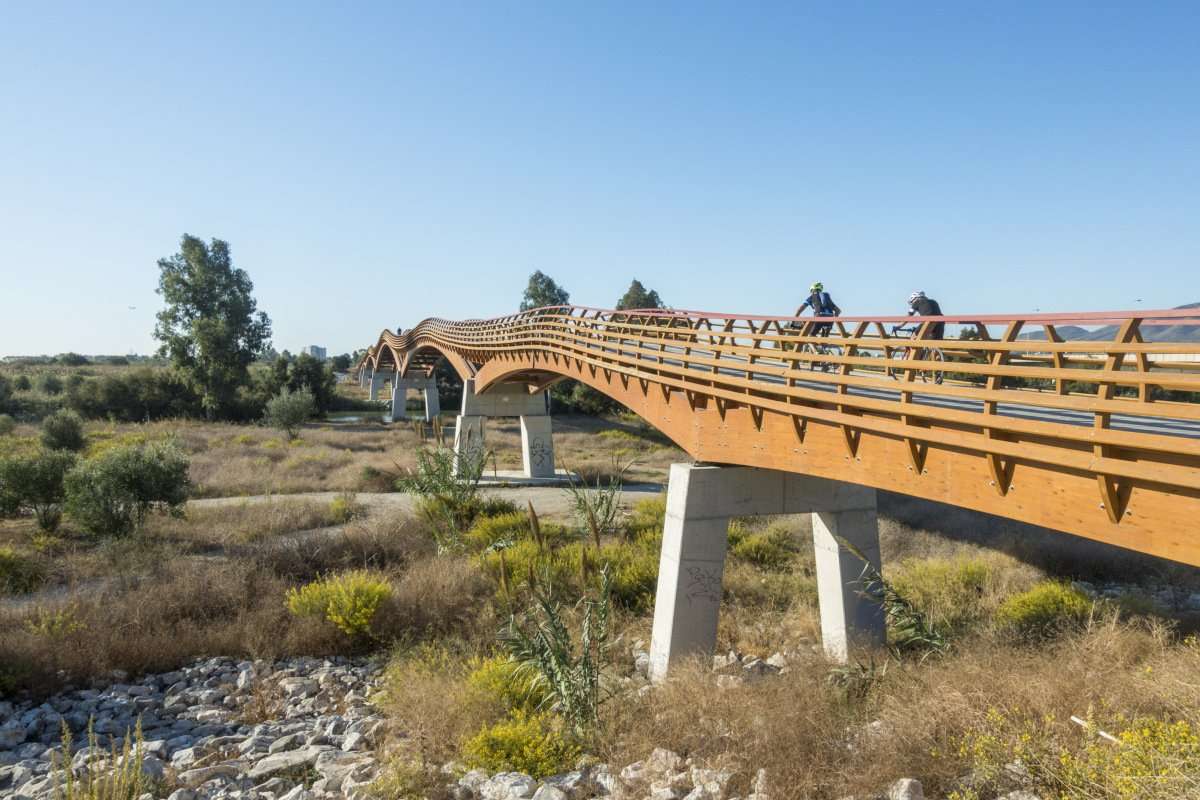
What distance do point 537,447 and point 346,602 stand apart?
1797 cm

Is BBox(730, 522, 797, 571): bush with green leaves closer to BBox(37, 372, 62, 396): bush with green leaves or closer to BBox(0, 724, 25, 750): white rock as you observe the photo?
BBox(0, 724, 25, 750): white rock

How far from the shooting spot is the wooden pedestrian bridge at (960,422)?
17.2 ft

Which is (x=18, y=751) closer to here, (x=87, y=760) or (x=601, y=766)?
(x=87, y=760)

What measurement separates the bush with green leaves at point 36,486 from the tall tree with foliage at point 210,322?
34.8 meters

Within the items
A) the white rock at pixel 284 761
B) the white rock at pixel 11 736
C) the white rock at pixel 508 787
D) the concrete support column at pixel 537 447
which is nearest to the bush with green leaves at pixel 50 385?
the concrete support column at pixel 537 447

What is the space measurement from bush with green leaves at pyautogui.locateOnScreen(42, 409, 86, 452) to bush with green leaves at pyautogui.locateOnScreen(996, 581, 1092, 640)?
33.5 meters

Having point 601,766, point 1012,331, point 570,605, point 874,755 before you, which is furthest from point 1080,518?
point 570,605

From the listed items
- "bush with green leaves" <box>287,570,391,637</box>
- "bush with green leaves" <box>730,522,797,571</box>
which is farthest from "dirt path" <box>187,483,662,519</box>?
"bush with green leaves" <box>287,570,391,637</box>

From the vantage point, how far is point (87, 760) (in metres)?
8.19

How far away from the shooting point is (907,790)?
5492 millimetres

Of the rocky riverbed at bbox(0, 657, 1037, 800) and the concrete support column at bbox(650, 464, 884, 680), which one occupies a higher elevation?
the concrete support column at bbox(650, 464, 884, 680)

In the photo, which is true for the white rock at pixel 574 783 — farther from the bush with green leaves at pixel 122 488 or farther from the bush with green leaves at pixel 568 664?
the bush with green leaves at pixel 122 488

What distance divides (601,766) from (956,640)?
5.63 m

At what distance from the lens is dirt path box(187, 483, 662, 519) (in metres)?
21.9
